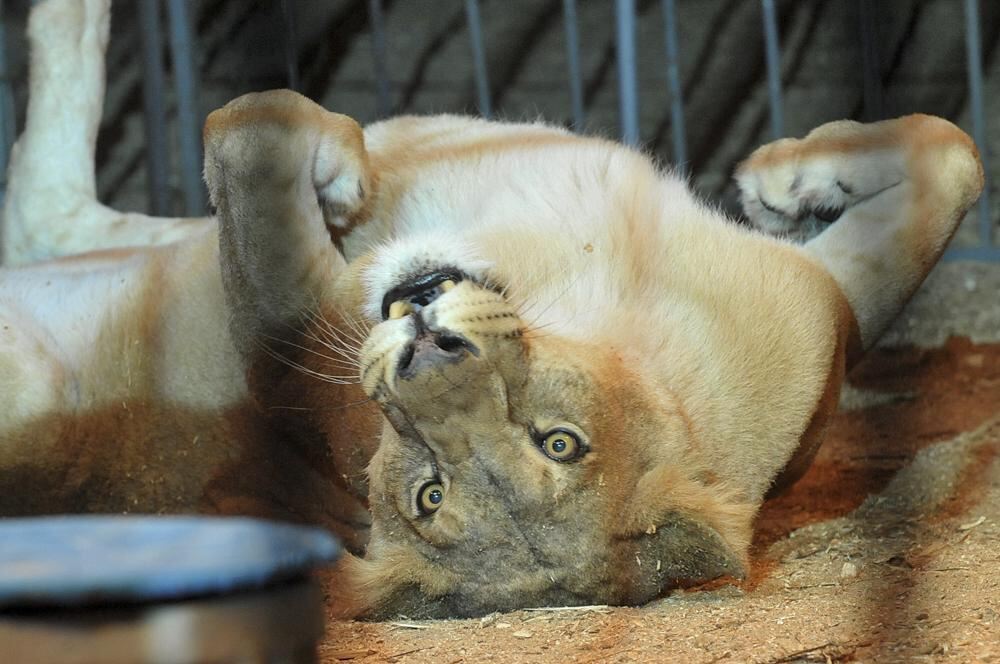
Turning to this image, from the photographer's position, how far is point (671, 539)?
275 cm

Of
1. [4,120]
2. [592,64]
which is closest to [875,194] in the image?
[4,120]

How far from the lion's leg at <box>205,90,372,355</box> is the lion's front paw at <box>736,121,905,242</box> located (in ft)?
3.60

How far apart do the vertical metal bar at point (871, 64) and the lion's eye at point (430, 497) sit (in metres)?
3.34

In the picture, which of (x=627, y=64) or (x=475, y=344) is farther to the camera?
(x=627, y=64)

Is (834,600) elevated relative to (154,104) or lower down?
lower down

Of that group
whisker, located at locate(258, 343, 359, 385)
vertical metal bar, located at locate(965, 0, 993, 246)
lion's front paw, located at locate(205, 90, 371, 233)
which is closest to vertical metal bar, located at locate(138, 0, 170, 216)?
lion's front paw, located at locate(205, 90, 371, 233)

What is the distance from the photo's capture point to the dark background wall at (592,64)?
741cm

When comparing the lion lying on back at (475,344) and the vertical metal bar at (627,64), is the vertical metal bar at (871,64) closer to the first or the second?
the vertical metal bar at (627,64)

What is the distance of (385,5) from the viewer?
320 inches

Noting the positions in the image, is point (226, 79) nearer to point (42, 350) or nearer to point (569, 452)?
point (42, 350)

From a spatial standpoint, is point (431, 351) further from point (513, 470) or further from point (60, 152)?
point (60, 152)

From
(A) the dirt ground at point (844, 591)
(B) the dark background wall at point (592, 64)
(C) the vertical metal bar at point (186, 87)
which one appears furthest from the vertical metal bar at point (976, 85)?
(C) the vertical metal bar at point (186, 87)

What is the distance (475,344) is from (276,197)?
0.77m

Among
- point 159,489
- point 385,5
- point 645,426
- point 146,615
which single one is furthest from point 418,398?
point 385,5
